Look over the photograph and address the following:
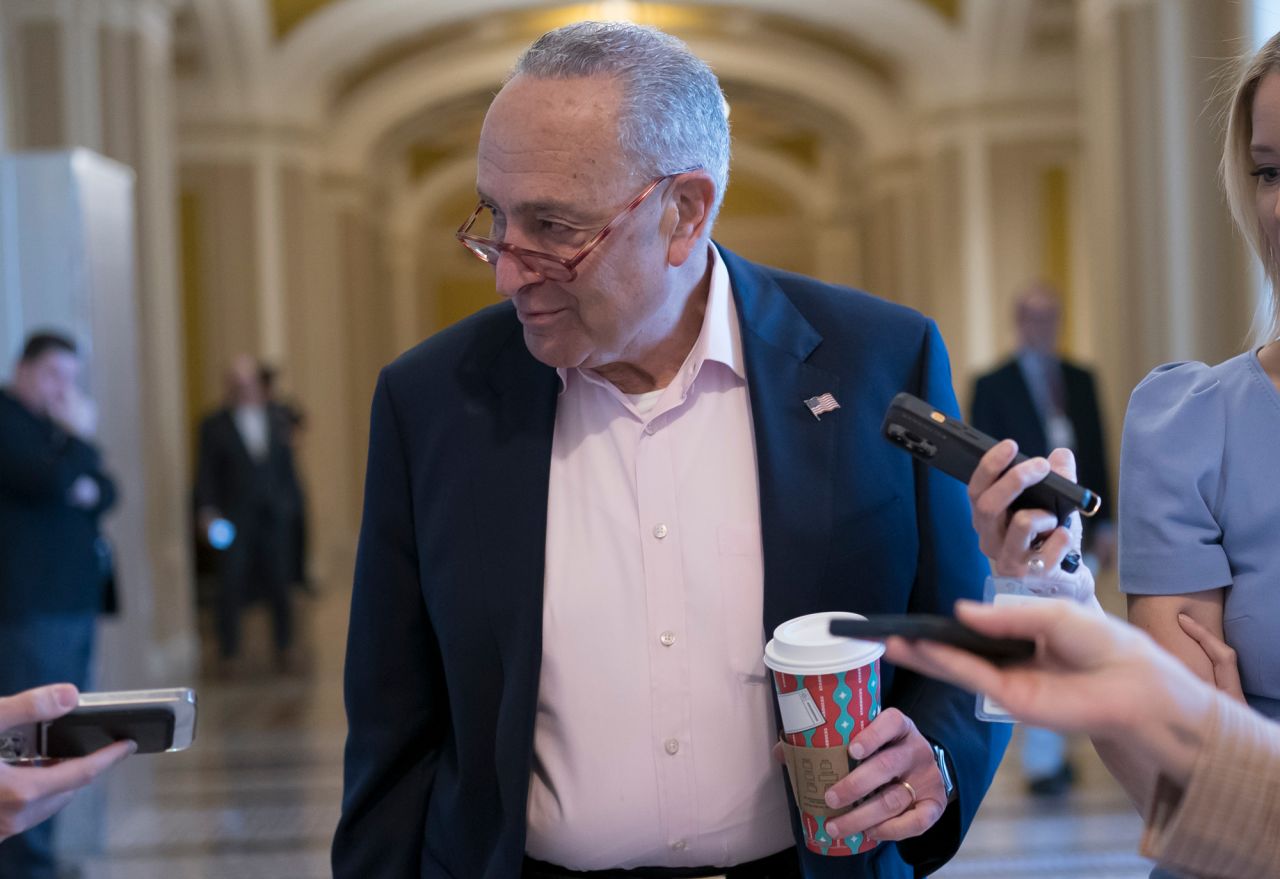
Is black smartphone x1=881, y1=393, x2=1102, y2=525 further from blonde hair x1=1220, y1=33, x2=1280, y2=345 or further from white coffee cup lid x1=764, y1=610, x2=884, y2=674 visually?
blonde hair x1=1220, y1=33, x2=1280, y2=345

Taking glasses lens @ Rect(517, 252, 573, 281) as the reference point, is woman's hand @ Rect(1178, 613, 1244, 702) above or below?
below

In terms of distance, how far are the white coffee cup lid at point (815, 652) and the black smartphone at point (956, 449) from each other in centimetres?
19

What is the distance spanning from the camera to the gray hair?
175cm

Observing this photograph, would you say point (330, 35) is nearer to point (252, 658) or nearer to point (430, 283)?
point (252, 658)

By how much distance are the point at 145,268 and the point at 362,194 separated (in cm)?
760

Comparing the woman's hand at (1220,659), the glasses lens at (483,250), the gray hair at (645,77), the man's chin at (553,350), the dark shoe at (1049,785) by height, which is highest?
the gray hair at (645,77)

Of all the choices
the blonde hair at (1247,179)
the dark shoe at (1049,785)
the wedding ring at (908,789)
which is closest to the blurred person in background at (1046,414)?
the dark shoe at (1049,785)

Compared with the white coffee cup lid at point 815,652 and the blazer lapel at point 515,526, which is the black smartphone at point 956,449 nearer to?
the white coffee cup lid at point 815,652

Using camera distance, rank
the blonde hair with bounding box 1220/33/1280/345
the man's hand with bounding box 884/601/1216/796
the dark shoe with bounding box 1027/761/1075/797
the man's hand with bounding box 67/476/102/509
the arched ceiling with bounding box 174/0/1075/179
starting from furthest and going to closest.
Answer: the arched ceiling with bounding box 174/0/1075/179
the dark shoe with bounding box 1027/761/1075/797
the man's hand with bounding box 67/476/102/509
the blonde hair with bounding box 1220/33/1280/345
the man's hand with bounding box 884/601/1216/796

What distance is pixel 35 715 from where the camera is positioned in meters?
1.47

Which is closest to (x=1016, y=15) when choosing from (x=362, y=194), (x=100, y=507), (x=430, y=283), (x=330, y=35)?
(x=330, y=35)

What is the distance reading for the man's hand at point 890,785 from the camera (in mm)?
1536

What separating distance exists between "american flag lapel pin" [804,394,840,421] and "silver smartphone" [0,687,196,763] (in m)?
0.81

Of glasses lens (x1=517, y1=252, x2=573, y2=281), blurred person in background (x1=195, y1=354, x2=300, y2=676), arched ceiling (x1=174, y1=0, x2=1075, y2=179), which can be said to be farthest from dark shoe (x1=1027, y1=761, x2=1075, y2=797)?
arched ceiling (x1=174, y1=0, x2=1075, y2=179)
